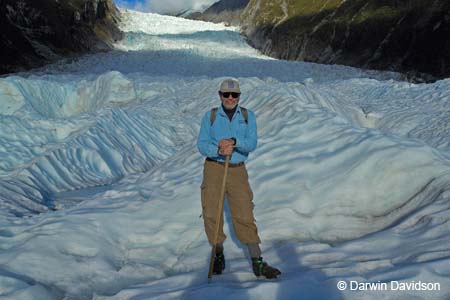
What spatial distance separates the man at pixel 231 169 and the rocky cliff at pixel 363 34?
23348 millimetres

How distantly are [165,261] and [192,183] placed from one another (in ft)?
6.20

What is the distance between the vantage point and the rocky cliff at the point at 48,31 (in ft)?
94.1

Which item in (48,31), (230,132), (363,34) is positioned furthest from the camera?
(48,31)

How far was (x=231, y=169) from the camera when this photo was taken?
4223 mm

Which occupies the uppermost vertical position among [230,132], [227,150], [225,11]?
[225,11]

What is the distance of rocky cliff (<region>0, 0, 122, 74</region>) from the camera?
1129 inches

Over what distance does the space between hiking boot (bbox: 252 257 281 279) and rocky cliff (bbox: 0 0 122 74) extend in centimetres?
2666

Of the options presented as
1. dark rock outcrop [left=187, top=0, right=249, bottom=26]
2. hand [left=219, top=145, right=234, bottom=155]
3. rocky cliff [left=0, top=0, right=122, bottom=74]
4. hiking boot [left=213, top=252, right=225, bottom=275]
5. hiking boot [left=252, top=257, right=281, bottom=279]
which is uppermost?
dark rock outcrop [left=187, top=0, right=249, bottom=26]

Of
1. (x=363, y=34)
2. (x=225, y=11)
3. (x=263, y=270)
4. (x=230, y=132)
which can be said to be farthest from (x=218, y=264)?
(x=225, y=11)

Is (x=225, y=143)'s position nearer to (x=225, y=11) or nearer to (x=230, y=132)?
(x=230, y=132)

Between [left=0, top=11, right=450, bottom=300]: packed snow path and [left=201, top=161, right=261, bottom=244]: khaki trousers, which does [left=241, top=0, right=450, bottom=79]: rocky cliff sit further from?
[left=201, top=161, right=261, bottom=244]: khaki trousers

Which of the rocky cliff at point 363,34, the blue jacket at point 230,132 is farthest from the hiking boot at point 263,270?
the rocky cliff at point 363,34

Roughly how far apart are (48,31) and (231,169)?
110 ft

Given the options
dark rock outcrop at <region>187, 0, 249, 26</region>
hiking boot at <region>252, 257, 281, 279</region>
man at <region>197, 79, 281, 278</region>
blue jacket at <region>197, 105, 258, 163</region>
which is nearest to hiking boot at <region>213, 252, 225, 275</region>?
man at <region>197, 79, 281, 278</region>
